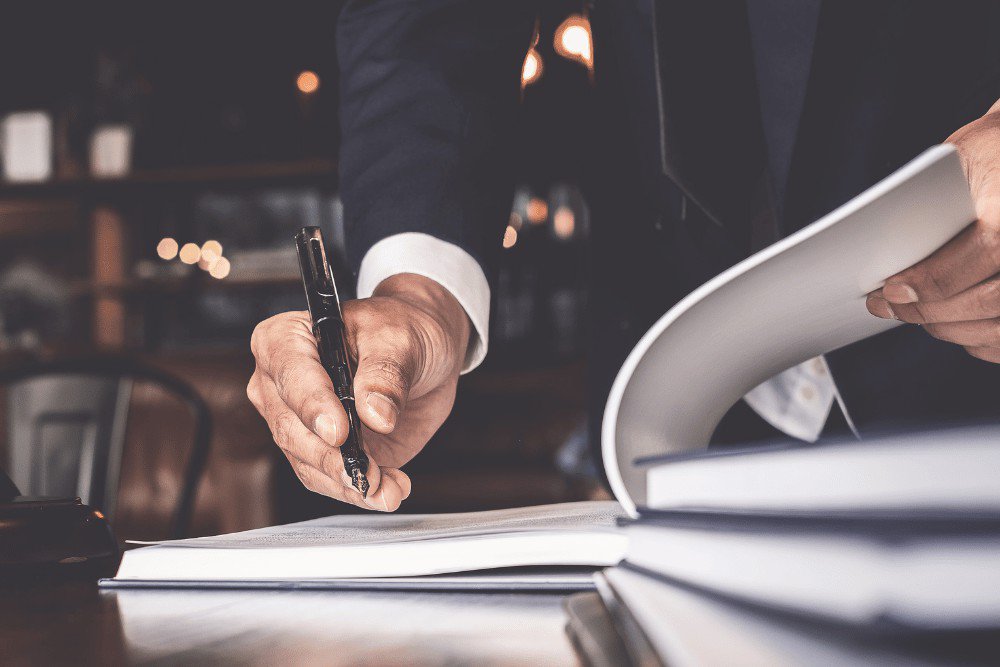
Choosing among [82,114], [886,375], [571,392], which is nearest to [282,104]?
[82,114]

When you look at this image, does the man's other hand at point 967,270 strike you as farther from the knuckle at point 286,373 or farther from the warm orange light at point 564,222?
the warm orange light at point 564,222

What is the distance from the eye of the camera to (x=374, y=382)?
44cm

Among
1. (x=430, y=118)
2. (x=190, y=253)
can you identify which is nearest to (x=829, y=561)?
(x=430, y=118)

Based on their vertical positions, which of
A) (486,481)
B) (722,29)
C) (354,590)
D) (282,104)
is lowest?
(486,481)

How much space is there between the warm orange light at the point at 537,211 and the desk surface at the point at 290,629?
12.6 ft

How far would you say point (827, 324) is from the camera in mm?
419

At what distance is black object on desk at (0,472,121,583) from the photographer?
44cm

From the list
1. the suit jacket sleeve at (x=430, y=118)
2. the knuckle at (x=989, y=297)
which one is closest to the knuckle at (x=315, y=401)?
the suit jacket sleeve at (x=430, y=118)

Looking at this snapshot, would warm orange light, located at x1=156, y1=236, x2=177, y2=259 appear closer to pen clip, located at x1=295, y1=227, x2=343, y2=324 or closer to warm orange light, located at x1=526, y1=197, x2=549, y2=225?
warm orange light, located at x1=526, y1=197, x2=549, y2=225

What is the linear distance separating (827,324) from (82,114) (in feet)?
15.2

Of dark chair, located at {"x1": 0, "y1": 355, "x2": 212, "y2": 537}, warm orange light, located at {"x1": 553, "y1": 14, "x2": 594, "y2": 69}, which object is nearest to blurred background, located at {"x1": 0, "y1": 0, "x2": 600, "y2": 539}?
warm orange light, located at {"x1": 553, "y1": 14, "x2": 594, "y2": 69}

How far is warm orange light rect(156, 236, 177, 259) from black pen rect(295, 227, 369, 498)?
4.23 m

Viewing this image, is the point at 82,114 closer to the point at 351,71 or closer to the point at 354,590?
the point at 351,71

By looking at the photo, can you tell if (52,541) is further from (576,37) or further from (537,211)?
(537,211)
